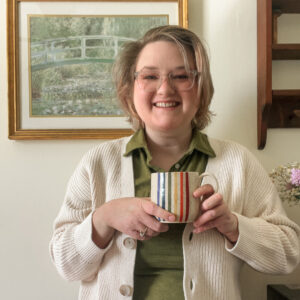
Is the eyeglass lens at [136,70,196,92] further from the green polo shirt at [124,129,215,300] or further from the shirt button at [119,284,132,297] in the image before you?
the shirt button at [119,284,132,297]

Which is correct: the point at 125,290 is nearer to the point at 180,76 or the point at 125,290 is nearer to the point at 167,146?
the point at 167,146

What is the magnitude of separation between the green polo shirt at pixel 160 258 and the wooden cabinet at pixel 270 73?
0.33 m

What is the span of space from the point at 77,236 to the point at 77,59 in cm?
66

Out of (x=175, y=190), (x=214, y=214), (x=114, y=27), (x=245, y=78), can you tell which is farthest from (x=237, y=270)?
(x=114, y=27)

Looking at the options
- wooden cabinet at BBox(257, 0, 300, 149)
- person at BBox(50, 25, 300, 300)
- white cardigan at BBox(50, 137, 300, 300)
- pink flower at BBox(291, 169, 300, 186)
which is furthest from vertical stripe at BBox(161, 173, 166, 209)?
wooden cabinet at BBox(257, 0, 300, 149)

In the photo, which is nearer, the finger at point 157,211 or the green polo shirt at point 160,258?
the finger at point 157,211

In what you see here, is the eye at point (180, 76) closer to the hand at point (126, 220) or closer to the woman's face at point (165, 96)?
the woman's face at point (165, 96)

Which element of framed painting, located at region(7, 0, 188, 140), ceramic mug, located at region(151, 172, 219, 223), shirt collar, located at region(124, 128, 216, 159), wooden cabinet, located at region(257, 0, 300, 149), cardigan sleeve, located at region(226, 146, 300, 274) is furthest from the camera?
framed painting, located at region(7, 0, 188, 140)

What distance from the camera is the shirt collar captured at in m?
1.12

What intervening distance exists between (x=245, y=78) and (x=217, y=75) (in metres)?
0.10

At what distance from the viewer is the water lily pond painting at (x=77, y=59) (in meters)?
1.37

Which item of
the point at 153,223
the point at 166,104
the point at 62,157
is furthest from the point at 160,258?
the point at 62,157

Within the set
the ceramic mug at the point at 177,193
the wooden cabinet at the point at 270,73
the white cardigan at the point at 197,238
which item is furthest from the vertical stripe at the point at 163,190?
the wooden cabinet at the point at 270,73

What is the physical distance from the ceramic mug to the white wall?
62 cm
